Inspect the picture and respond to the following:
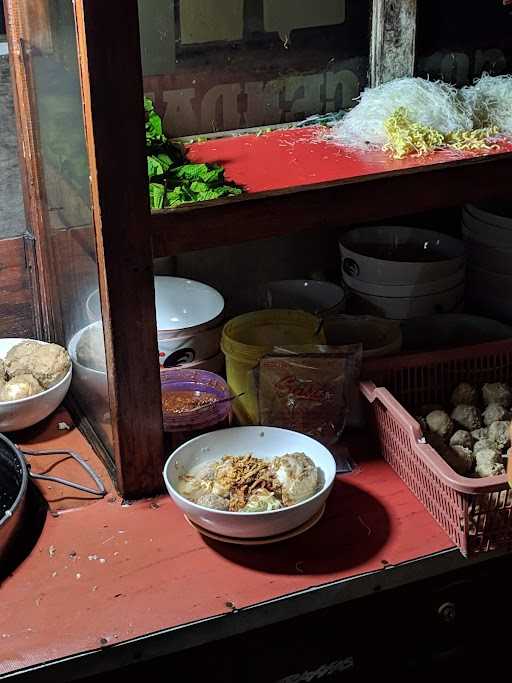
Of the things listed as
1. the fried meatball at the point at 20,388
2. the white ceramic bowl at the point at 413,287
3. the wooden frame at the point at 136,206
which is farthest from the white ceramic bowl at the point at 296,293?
the fried meatball at the point at 20,388

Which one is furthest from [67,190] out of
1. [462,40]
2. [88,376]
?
[462,40]

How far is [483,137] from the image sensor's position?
2389 mm

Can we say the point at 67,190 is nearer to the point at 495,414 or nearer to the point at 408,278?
the point at 408,278

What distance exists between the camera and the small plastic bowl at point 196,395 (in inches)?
89.3

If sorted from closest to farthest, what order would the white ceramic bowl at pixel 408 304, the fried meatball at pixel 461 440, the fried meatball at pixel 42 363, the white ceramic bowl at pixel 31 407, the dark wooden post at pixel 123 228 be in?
the dark wooden post at pixel 123 228
the fried meatball at pixel 461 440
the white ceramic bowl at pixel 31 407
the fried meatball at pixel 42 363
the white ceramic bowl at pixel 408 304

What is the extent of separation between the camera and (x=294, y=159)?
2.33 metres

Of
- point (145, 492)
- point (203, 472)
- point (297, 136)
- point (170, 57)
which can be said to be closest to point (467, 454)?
point (203, 472)

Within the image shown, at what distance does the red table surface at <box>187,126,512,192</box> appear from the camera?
2158mm

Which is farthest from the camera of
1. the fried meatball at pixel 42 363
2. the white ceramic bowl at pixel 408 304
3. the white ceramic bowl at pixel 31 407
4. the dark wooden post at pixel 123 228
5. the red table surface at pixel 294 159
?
the white ceramic bowl at pixel 408 304

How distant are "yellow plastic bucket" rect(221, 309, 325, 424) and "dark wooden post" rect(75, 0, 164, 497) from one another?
0.34 metres

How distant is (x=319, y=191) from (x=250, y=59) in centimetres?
71

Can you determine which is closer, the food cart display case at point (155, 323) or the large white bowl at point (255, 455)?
the food cart display case at point (155, 323)

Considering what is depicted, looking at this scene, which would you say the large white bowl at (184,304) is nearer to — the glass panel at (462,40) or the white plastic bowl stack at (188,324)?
the white plastic bowl stack at (188,324)

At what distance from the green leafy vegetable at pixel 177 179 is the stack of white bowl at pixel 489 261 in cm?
105
